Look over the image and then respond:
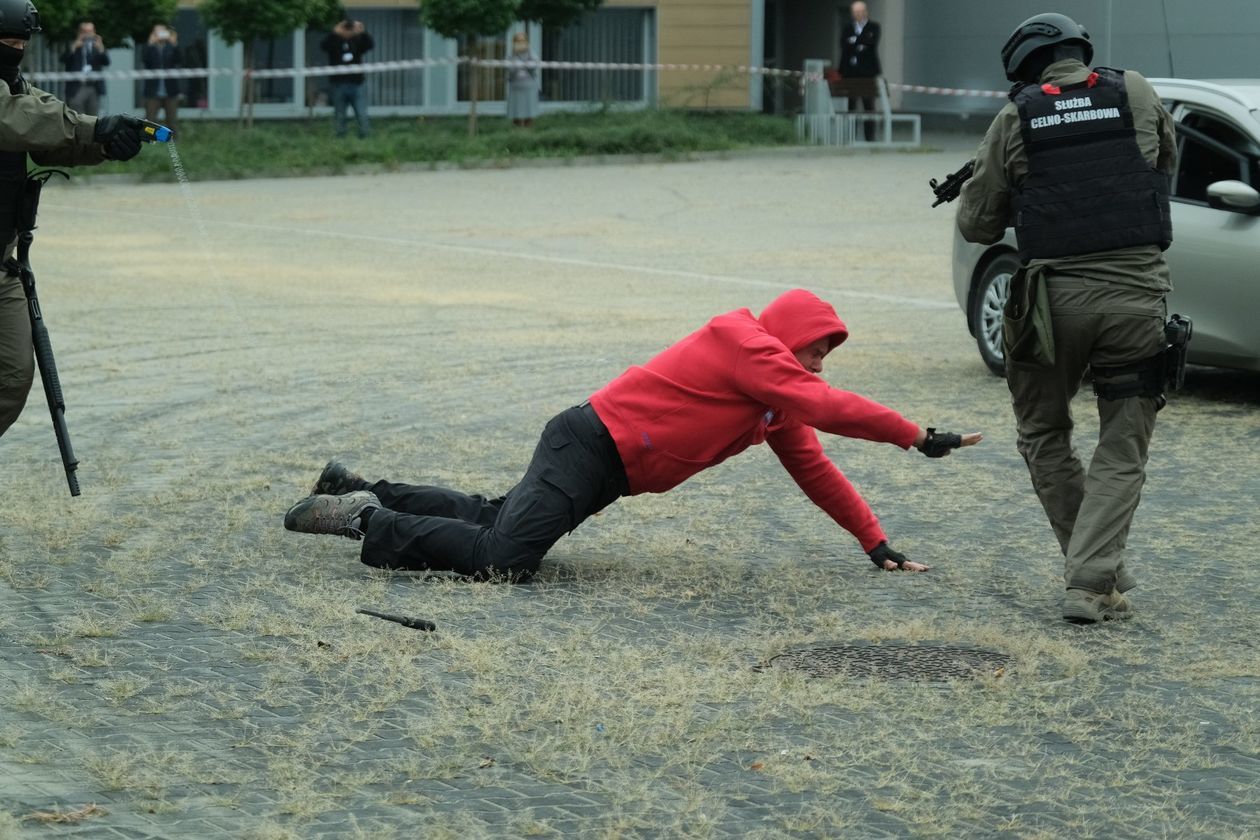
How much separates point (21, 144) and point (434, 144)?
2360cm

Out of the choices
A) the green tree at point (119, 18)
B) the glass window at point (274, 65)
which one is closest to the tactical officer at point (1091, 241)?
the green tree at point (119, 18)

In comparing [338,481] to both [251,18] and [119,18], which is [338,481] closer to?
[251,18]

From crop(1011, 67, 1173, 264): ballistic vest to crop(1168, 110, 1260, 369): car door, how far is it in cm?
408

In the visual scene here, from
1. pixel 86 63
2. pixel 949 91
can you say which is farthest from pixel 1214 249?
pixel 86 63

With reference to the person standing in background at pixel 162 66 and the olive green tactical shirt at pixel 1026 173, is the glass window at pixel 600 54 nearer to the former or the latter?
the person standing in background at pixel 162 66

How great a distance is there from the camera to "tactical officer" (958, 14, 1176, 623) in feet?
20.7

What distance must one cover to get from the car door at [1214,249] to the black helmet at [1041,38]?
4108 millimetres

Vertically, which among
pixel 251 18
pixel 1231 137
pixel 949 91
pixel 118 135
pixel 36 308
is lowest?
pixel 36 308

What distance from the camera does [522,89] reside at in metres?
35.5

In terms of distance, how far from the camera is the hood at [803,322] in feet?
21.9

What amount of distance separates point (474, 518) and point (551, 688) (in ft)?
5.82

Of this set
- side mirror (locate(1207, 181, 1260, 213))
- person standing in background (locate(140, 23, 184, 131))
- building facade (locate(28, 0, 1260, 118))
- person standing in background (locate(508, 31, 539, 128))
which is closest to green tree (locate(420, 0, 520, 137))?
person standing in background (locate(508, 31, 539, 128))

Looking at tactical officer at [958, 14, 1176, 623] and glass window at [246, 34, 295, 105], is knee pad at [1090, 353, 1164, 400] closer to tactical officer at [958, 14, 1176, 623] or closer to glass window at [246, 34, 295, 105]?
tactical officer at [958, 14, 1176, 623]

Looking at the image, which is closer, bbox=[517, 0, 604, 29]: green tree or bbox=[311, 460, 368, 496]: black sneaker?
bbox=[311, 460, 368, 496]: black sneaker
